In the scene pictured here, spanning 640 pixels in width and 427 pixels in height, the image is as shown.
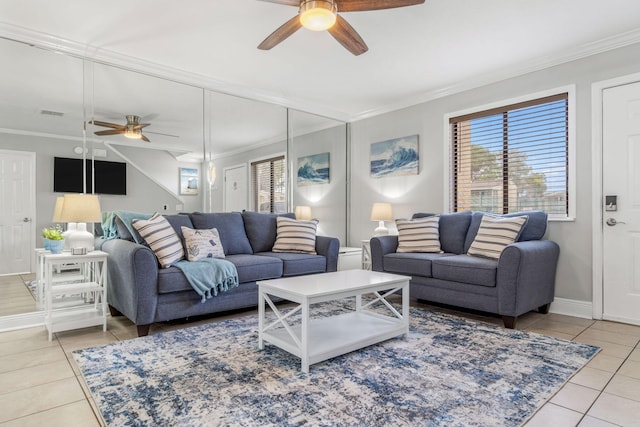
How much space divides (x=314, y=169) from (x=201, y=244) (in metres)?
2.38

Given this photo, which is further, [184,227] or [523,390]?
[184,227]

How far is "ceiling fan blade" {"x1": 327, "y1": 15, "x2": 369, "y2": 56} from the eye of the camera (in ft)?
8.05

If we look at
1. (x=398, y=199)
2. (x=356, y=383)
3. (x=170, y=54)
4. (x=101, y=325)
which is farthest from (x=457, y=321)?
(x=170, y=54)

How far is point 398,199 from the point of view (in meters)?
5.02

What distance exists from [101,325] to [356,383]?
2.29 m

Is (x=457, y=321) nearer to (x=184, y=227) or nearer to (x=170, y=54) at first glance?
(x=184, y=227)

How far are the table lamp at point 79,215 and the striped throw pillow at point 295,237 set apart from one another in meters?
1.80

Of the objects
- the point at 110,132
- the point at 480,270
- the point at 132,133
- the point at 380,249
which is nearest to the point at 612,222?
the point at 480,270

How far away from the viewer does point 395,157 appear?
503 cm

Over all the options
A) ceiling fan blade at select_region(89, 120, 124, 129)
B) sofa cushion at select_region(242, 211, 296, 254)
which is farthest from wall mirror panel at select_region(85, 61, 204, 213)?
sofa cushion at select_region(242, 211, 296, 254)

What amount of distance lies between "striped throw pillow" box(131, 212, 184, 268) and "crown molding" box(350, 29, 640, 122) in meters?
3.37

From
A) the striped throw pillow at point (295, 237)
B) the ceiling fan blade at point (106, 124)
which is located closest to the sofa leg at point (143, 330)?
the striped throw pillow at point (295, 237)

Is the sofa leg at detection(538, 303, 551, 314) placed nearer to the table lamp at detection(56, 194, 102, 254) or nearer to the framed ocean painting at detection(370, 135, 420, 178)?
the framed ocean painting at detection(370, 135, 420, 178)

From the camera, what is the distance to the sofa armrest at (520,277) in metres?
2.87
